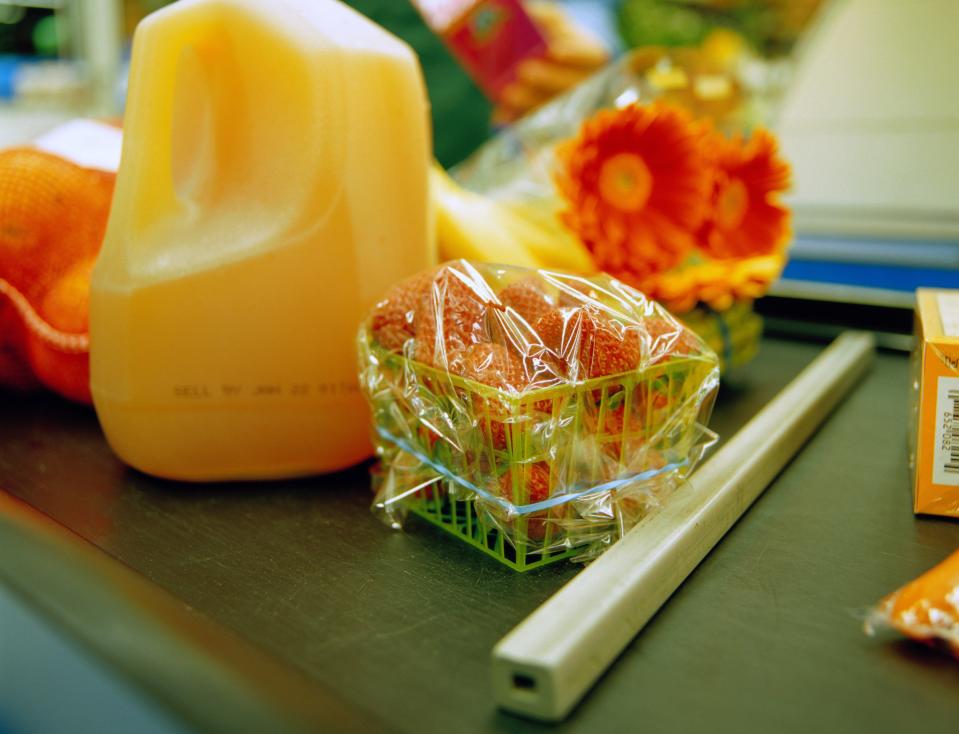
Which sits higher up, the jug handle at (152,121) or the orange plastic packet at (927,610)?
the jug handle at (152,121)

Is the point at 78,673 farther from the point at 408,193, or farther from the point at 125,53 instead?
the point at 125,53

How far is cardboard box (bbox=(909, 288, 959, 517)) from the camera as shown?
1.69 feet

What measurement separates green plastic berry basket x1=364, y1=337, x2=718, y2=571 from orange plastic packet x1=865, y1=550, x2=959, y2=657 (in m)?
0.14

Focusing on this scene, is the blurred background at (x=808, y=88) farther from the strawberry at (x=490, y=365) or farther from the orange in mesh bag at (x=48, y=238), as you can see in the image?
the strawberry at (x=490, y=365)

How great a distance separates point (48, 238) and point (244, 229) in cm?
23

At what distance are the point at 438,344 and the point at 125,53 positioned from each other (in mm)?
1509

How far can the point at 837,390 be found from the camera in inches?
31.2

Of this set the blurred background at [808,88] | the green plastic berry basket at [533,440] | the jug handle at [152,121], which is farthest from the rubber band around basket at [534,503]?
the blurred background at [808,88]

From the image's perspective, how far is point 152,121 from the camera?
56cm

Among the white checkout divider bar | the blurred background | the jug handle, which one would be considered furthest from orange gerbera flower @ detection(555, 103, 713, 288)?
the blurred background

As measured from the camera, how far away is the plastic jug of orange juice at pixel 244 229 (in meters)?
0.55

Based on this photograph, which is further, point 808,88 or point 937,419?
point 808,88

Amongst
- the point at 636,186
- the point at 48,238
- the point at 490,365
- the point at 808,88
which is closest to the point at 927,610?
the point at 490,365

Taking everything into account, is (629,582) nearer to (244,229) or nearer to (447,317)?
(447,317)
